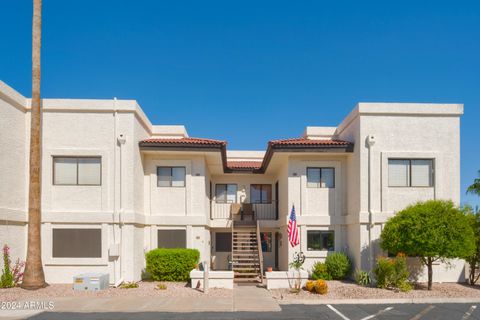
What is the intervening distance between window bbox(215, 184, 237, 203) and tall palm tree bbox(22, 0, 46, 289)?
35.5 feet

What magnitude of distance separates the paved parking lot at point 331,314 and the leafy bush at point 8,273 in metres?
4.80

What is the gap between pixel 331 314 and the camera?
12.6 m

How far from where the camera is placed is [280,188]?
2339 centimetres

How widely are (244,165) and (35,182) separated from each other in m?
13.1

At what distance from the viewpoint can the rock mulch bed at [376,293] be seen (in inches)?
594

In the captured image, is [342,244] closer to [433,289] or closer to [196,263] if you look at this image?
[433,289]

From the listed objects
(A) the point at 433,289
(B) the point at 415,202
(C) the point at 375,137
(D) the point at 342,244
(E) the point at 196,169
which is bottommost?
(A) the point at 433,289

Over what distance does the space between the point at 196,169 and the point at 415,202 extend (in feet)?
32.6

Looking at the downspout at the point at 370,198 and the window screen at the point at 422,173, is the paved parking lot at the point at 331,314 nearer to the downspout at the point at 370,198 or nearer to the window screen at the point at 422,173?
the downspout at the point at 370,198

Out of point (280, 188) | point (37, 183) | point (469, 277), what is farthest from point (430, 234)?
point (37, 183)

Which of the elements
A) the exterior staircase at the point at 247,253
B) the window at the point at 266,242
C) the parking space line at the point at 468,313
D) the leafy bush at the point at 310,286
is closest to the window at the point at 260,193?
the window at the point at 266,242

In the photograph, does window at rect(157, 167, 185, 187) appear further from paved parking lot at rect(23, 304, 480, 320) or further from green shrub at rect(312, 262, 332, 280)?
paved parking lot at rect(23, 304, 480, 320)

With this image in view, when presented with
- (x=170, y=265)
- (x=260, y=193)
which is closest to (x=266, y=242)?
(x=260, y=193)

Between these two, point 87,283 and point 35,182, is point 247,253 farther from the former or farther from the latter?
point 35,182
